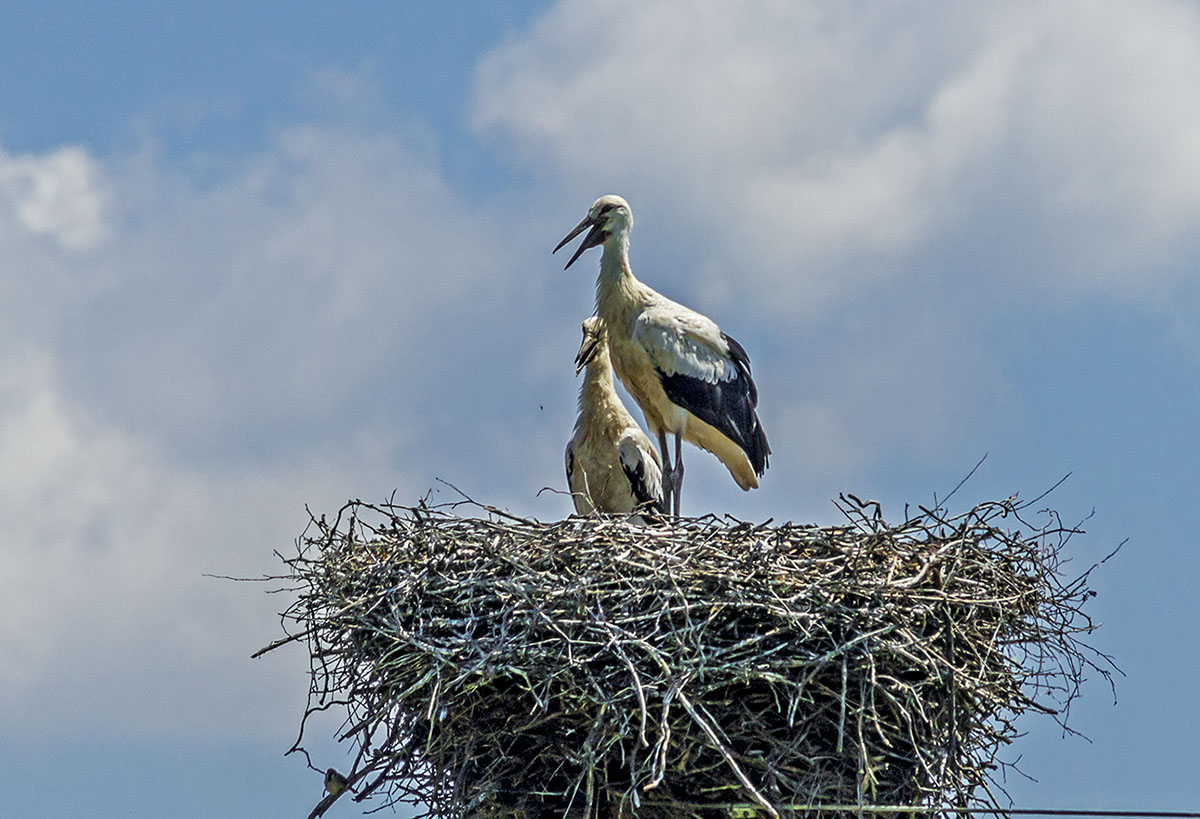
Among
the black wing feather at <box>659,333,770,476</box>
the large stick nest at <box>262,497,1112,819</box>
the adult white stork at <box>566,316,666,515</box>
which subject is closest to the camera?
the large stick nest at <box>262,497,1112,819</box>

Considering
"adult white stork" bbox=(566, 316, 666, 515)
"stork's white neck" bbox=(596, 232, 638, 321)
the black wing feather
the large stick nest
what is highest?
"stork's white neck" bbox=(596, 232, 638, 321)

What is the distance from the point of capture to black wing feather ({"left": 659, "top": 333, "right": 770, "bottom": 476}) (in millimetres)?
9000

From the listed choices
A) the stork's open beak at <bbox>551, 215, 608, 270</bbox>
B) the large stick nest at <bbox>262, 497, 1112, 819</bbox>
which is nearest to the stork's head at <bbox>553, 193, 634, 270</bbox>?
the stork's open beak at <bbox>551, 215, 608, 270</bbox>

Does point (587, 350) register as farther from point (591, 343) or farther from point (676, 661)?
point (676, 661)

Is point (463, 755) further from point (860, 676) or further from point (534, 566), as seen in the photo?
point (860, 676)

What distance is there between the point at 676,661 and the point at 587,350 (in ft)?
11.2

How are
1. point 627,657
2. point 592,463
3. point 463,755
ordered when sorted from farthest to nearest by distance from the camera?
point 592,463 → point 463,755 → point 627,657

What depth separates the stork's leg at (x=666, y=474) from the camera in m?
9.04

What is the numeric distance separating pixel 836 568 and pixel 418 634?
1.61 m

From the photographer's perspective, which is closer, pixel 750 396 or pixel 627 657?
pixel 627 657

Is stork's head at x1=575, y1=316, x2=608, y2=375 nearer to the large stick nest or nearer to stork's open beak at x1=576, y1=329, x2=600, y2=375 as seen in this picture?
stork's open beak at x1=576, y1=329, x2=600, y2=375

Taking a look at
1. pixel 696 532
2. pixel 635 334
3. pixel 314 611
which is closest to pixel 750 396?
pixel 635 334

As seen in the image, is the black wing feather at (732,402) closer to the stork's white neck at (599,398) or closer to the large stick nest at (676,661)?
the stork's white neck at (599,398)

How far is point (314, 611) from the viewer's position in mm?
6883
